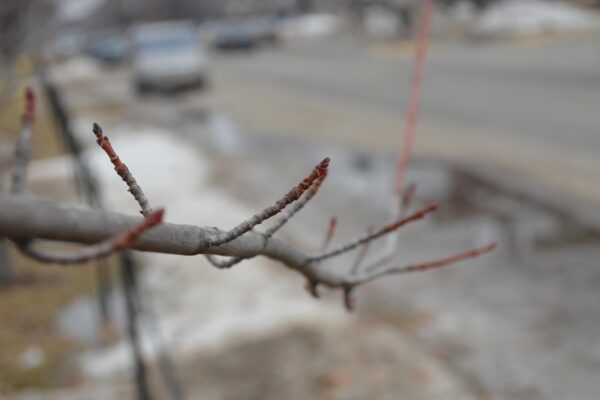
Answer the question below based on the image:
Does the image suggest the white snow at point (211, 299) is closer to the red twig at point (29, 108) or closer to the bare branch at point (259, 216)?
the red twig at point (29, 108)

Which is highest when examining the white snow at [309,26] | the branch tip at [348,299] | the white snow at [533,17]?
the branch tip at [348,299]

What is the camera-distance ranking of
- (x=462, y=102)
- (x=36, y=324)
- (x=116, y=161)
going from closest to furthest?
1. (x=116, y=161)
2. (x=36, y=324)
3. (x=462, y=102)

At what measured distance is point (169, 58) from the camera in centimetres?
2478

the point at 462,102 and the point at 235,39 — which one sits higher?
the point at 462,102

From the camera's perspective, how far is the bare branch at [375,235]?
1.30 m

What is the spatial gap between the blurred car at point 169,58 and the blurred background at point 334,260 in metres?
2.62

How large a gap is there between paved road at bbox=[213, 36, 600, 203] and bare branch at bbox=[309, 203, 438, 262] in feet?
27.9

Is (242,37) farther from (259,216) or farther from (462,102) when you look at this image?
(259,216)

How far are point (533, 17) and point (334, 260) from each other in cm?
2994

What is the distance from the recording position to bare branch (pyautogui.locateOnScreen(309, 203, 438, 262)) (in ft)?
4.28

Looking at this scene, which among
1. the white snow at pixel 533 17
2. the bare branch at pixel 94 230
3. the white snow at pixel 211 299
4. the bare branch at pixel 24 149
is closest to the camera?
the bare branch at pixel 94 230

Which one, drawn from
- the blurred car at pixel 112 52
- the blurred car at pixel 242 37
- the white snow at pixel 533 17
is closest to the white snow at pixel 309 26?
the blurred car at pixel 242 37

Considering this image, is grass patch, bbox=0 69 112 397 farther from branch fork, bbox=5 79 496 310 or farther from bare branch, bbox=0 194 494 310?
bare branch, bbox=0 194 494 310

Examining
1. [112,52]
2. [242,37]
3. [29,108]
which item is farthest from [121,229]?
[112,52]
